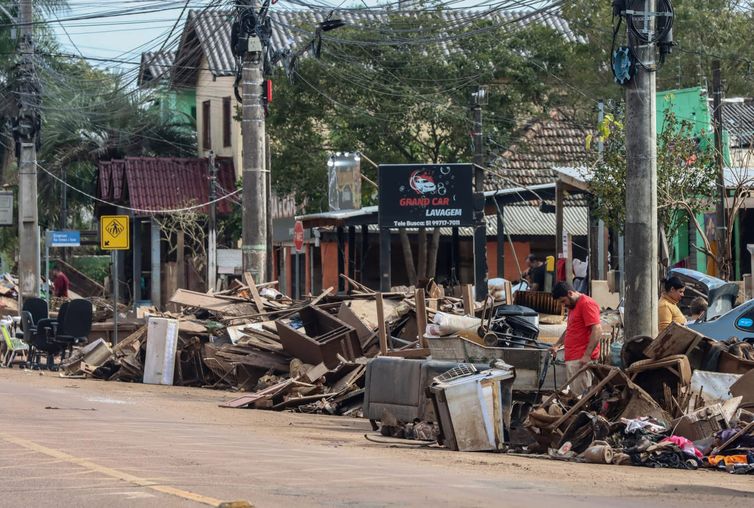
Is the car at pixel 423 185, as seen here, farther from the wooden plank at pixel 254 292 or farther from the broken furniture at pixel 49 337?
the broken furniture at pixel 49 337

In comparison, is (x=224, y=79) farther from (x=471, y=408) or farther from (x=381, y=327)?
(x=471, y=408)

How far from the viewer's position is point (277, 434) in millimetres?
14703

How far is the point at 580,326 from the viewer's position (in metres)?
15.0

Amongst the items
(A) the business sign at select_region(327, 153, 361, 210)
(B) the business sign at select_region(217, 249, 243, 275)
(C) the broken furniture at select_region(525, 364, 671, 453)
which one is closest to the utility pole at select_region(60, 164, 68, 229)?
(A) the business sign at select_region(327, 153, 361, 210)

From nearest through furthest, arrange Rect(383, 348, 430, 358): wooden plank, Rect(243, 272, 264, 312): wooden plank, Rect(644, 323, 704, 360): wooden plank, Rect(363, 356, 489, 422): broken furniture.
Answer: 1. Rect(644, 323, 704, 360): wooden plank
2. Rect(363, 356, 489, 422): broken furniture
3. Rect(383, 348, 430, 358): wooden plank
4. Rect(243, 272, 264, 312): wooden plank

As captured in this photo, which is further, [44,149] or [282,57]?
[44,149]

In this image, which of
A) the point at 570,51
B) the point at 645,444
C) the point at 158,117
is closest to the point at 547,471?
the point at 645,444

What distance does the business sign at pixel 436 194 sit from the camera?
90.6 ft

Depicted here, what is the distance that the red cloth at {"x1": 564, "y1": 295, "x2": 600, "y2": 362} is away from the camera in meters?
15.0

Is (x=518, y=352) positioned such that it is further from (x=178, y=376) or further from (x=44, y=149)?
(x=44, y=149)

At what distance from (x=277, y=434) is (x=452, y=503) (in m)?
5.74

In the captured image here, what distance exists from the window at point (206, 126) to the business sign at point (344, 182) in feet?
52.9

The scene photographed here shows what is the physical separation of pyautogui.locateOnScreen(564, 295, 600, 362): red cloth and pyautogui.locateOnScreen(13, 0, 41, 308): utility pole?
20.2 meters

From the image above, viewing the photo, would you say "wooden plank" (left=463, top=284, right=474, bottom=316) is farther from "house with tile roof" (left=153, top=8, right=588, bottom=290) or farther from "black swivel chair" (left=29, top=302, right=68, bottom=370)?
"house with tile roof" (left=153, top=8, right=588, bottom=290)
